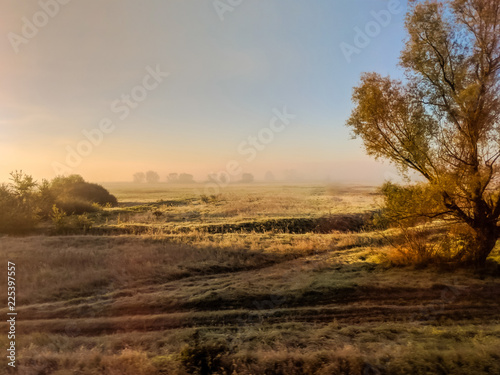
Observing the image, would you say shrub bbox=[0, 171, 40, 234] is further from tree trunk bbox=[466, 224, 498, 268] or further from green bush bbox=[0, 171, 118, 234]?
tree trunk bbox=[466, 224, 498, 268]

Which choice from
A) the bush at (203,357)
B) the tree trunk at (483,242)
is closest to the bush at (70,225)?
the bush at (203,357)

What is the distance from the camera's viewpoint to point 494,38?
1037 centimetres

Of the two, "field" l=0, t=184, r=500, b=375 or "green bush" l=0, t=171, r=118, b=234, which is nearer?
"field" l=0, t=184, r=500, b=375

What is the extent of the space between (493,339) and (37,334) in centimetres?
1182

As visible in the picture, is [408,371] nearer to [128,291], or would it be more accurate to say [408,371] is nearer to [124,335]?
[124,335]

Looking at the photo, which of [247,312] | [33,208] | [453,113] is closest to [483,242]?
[453,113]

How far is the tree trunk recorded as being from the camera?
11.2 metres

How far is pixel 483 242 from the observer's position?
1123 cm

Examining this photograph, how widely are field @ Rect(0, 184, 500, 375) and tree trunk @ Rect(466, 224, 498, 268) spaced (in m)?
0.51

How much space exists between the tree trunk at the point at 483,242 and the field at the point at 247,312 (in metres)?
0.51

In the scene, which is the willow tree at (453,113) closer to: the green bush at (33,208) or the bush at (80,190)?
the green bush at (33,208)

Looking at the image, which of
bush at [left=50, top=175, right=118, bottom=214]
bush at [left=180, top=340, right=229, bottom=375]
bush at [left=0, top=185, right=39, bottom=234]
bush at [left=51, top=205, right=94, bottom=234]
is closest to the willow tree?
bush at [left=180, top=340, right=229, bottom=375]

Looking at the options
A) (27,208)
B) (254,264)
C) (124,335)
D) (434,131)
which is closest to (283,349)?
(124,335)

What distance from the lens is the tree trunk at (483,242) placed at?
440 inches
